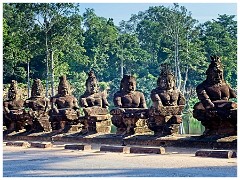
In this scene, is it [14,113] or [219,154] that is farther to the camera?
[14,113]

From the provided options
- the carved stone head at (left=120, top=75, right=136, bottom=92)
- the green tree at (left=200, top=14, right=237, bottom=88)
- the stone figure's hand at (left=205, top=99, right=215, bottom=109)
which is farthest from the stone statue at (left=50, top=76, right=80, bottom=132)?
the green tree at (left=200, top=14, right=237, bottom=88)

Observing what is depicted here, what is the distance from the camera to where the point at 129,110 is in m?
12.3

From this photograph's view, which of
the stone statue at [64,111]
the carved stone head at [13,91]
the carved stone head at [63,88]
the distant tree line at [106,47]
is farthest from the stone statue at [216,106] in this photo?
the distant tree line at [106,47]

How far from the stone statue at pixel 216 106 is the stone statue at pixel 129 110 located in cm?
170

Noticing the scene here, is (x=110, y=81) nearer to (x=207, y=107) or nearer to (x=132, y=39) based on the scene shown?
(x=132, y=39)

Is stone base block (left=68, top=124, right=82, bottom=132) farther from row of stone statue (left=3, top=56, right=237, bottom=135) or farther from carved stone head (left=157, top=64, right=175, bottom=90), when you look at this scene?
carved stone head (left=157, top=64, right=175, bottom=90)

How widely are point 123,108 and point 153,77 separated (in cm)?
2862

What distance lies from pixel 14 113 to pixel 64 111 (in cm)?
185

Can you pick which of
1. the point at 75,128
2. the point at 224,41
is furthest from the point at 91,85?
the point at 224,41

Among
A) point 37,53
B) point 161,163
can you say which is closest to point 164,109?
point 161,163

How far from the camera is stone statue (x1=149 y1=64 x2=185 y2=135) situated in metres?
11.5

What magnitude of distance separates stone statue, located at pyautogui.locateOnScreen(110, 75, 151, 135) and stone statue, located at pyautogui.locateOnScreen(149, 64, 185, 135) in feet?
1.58

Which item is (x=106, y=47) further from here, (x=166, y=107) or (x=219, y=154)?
(x=219, y=154)

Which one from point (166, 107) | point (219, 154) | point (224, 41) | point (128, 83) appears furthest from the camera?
point (224, 41)
